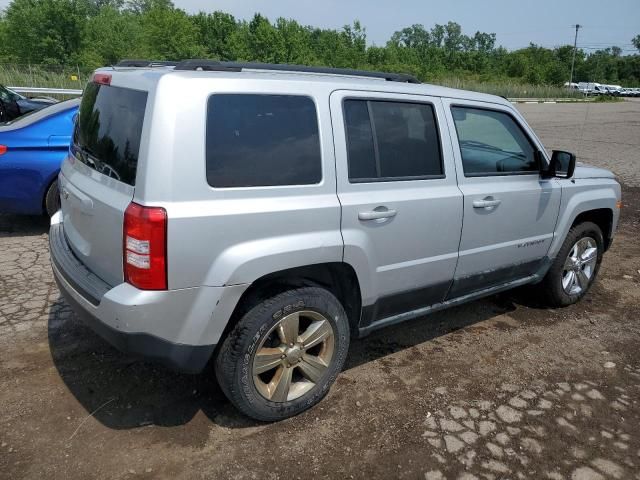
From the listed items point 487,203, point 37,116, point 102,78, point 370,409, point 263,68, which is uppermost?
point 263,68

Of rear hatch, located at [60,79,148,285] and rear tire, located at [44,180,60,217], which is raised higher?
rear hatch, located at [60,79,148,285]

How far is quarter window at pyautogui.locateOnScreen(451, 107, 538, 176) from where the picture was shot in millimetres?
3590

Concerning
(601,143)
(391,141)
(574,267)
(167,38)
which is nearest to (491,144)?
(391,141)

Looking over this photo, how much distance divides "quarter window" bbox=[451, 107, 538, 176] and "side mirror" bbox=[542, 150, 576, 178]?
0.10m

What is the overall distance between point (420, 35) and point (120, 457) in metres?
143

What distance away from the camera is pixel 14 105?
36.1ft

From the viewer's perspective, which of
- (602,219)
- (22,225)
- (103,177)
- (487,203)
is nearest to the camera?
(103,177)

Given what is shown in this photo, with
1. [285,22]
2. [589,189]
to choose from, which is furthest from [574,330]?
[285,22]

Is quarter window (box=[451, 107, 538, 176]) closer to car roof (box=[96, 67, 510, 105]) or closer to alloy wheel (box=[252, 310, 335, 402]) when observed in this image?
car roof (box=[96, 67, 510, 105])

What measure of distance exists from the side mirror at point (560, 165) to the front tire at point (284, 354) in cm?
204

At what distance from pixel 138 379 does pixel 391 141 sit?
7.02 ft

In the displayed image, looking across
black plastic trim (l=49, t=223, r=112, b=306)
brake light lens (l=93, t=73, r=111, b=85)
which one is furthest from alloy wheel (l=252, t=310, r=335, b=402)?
brake light lens (l=93, t=73, r=111, b=85)

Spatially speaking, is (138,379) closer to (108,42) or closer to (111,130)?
(111,130)

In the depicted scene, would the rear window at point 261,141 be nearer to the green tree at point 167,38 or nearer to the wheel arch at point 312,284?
the wheel arch at point 312,284
